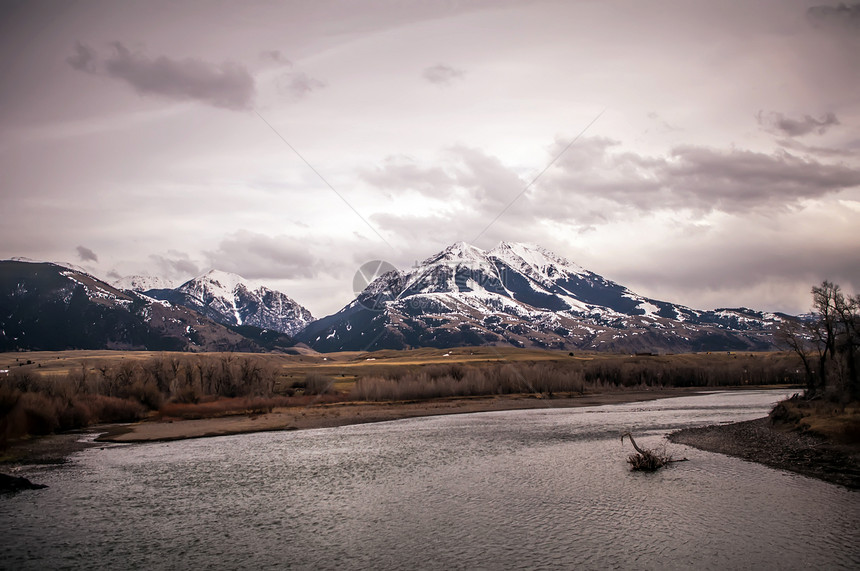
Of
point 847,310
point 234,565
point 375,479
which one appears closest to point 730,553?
point 234,565

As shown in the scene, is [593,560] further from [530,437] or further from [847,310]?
[847,310]

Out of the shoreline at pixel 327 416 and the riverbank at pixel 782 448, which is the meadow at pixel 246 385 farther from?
the riverbank at pixel 782 448

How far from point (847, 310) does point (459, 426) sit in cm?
5852

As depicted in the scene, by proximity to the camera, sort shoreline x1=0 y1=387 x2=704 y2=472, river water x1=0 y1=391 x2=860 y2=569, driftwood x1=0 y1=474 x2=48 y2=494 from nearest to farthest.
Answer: river water x1=0 y1=391 x2=860 y2=569 → driftwood x1=0 y1=474 x2=48 y2=494 → shoreline x1=0 y1=387 x2=704 y2=472

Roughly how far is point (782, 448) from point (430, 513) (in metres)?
34.8

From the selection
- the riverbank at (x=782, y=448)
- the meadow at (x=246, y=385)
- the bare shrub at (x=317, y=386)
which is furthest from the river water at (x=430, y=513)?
the bare shrub at (x=317, y=386)

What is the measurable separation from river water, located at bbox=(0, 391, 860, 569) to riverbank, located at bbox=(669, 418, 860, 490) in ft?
7.02

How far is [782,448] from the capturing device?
164 feet

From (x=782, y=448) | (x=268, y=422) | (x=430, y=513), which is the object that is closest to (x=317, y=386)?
(x=268, y=422)

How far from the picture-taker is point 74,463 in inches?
2103


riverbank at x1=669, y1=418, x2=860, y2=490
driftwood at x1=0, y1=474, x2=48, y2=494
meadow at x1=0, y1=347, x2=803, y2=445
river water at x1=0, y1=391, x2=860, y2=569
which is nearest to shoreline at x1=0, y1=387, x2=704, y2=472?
meadow at x1=0, y1=347, x2=803, y2=445

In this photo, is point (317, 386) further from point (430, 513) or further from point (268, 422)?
point (430, 513)

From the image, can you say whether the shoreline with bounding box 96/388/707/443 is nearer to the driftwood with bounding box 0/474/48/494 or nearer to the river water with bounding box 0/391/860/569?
the river water with bounding box 0/391/860/569

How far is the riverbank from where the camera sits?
39906mm
